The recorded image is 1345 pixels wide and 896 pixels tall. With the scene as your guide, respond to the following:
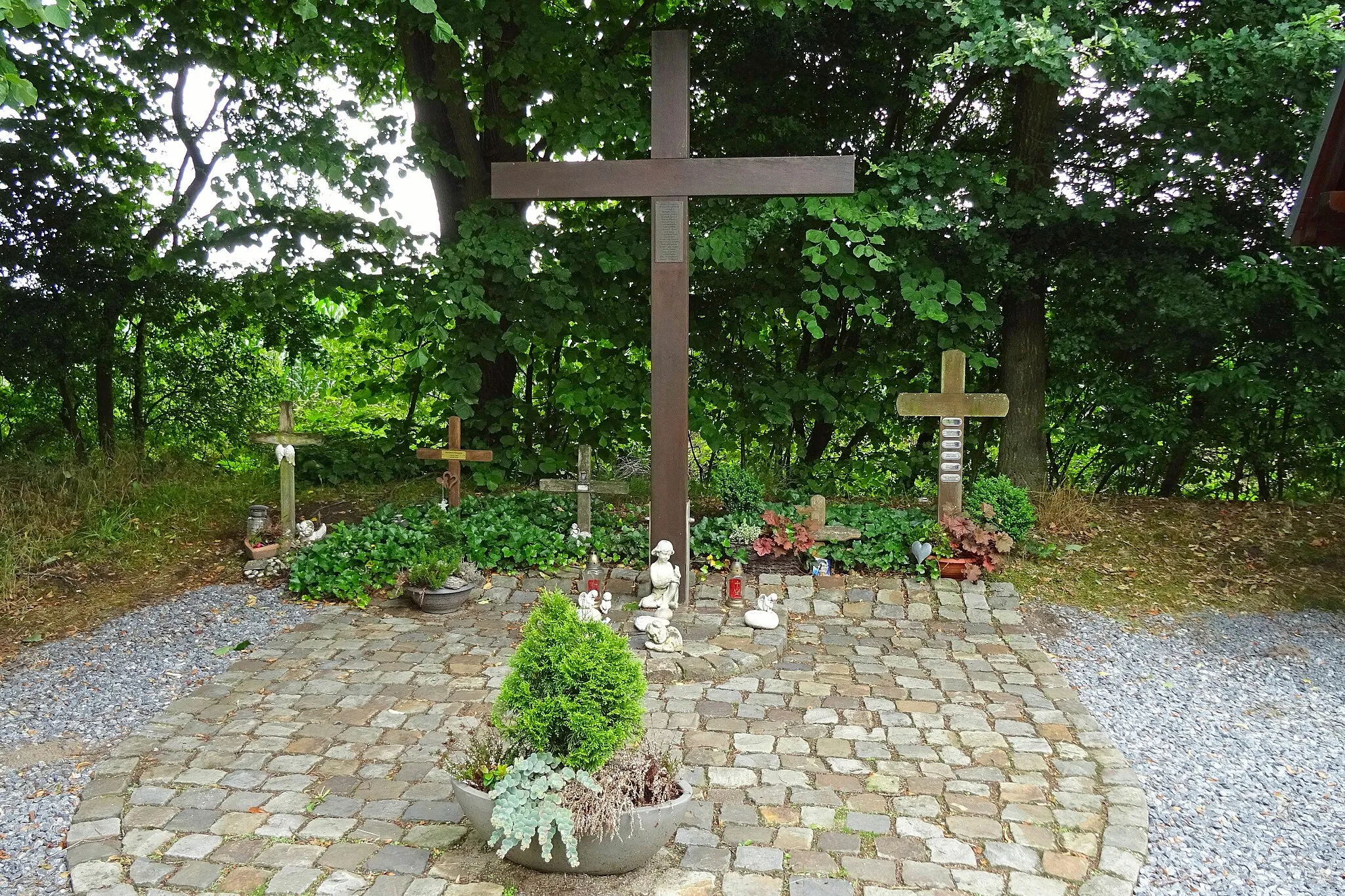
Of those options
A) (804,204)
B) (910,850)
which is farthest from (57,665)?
(804,204)

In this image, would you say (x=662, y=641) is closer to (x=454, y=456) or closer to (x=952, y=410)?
(x=454, y=456)

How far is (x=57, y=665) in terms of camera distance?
6008mm

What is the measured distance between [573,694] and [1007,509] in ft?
18.3

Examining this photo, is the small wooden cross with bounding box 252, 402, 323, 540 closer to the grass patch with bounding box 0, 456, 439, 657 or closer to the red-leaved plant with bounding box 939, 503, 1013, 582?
the grass patch with bounding box 0, 456, 439, 657

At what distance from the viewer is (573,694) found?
3.67 meters

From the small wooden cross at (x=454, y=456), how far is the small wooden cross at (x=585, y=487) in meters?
0.78

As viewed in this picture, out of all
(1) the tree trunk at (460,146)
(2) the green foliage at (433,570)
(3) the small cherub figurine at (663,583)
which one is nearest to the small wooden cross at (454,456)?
(1) the tree trunk at (460,146)

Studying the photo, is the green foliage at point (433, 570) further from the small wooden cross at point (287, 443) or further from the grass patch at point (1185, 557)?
the grass patch at point (1185, 557)

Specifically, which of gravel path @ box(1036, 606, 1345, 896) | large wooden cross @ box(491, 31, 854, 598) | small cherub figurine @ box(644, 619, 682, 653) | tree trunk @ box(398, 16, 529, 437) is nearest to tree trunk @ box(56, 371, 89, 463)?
tree trunk @ box(398, 16, 529, 437)

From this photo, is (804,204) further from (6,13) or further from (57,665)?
(57,665)

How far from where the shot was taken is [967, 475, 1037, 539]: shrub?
26.7 feet

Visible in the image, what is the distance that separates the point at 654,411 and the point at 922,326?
3678 millimetres

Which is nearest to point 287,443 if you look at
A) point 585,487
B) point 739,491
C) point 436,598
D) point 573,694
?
point 436,598

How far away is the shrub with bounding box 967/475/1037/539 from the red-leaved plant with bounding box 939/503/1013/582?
0.48 ft
